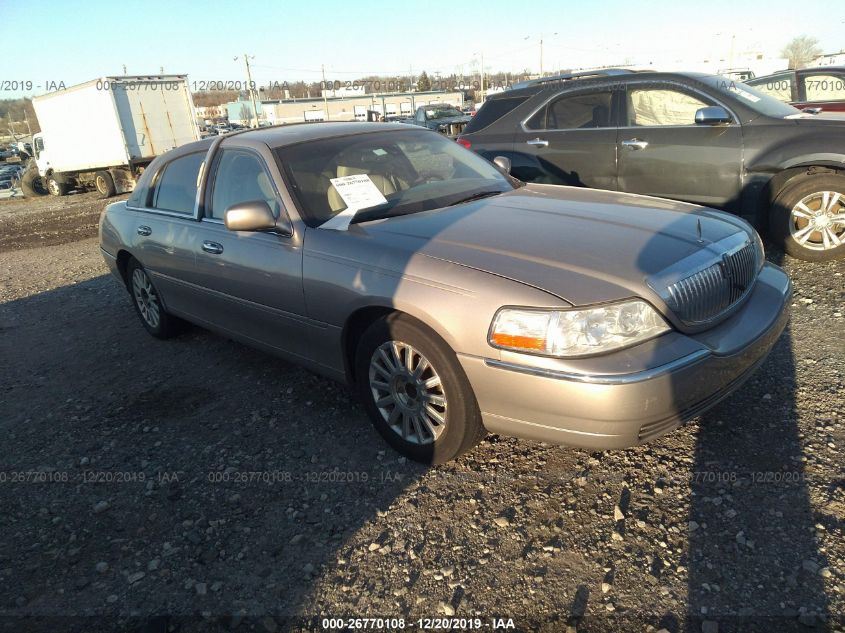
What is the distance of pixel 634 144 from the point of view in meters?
5.87

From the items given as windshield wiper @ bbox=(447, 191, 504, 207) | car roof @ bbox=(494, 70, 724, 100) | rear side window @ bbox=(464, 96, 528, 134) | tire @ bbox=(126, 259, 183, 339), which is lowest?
tire @ bbox=(126, 259, 183, 339)

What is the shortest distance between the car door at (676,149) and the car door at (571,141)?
0.53 ft

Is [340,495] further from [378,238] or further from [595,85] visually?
[595,85]

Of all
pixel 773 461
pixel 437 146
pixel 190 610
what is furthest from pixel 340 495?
pixel 437 146

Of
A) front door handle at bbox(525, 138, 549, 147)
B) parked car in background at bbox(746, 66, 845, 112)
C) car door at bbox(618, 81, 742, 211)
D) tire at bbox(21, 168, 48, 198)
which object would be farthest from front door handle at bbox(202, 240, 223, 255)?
tire at bbox(21, 168, 48, 198)

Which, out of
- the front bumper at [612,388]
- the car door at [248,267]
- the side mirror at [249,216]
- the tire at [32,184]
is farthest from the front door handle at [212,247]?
the tire at [32,184]

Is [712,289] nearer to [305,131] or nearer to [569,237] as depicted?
[569,237]

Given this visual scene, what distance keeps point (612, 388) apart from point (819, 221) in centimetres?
401

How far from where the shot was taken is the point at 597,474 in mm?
2818

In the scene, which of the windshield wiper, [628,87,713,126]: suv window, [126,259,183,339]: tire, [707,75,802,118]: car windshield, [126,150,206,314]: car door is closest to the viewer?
the windshield wiper

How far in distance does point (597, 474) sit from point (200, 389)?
2.70m

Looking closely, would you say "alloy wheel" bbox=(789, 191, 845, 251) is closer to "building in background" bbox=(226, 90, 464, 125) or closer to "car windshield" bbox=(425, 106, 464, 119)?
"car windshield" bbox=(425, 106, 464, 119)

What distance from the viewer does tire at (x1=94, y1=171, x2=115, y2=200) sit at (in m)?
19.3

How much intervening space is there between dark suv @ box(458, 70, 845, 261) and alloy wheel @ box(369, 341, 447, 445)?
4010mm
